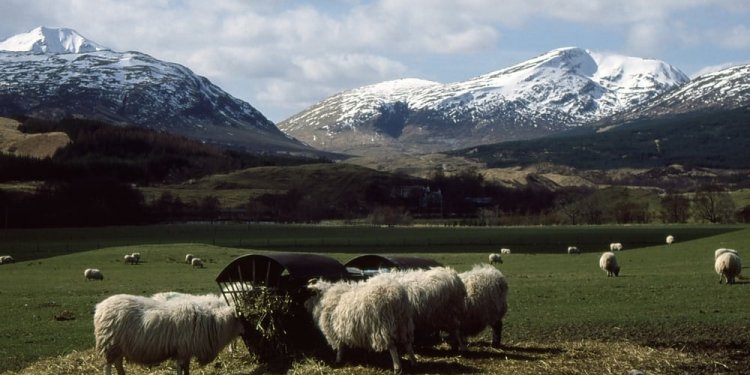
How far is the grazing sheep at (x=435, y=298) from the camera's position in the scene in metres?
21.7

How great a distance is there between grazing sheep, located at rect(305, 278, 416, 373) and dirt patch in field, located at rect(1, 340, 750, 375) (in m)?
0.61

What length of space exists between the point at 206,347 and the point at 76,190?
13678 centimetres

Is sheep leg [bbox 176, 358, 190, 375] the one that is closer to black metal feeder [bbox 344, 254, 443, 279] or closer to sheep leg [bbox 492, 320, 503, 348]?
black metal feeder [bbox 344, 254, 443, 279]

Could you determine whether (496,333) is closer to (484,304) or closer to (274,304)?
(484,304)

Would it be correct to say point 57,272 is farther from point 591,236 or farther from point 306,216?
point 306,216

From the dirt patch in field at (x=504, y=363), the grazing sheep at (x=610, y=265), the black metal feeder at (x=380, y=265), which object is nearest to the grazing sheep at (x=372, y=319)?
the dirt patch in field at (x=504, y=363)

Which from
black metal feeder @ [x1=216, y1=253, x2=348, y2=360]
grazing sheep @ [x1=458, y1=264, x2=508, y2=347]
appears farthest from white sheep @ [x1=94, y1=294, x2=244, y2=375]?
grazing sheep @ [x1=458, y1=264, x2=508, y2=347]

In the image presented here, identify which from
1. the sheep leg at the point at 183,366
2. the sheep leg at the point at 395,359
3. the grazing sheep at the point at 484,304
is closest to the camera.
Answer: the sheep leg at the point at 183,366

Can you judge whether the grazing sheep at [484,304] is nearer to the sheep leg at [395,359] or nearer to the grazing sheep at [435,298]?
the grazing sheep at [435,298]

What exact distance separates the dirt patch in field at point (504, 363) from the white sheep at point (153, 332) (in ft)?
4.94

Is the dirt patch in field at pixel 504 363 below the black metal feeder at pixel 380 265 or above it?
below

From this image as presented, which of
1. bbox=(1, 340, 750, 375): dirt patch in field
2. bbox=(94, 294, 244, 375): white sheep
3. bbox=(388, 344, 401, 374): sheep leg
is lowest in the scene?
bbox=(1, 340, 750, 375): dirt patch in field

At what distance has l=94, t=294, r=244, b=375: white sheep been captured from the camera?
1942 cm

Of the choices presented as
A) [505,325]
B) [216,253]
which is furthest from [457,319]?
[216,253]
